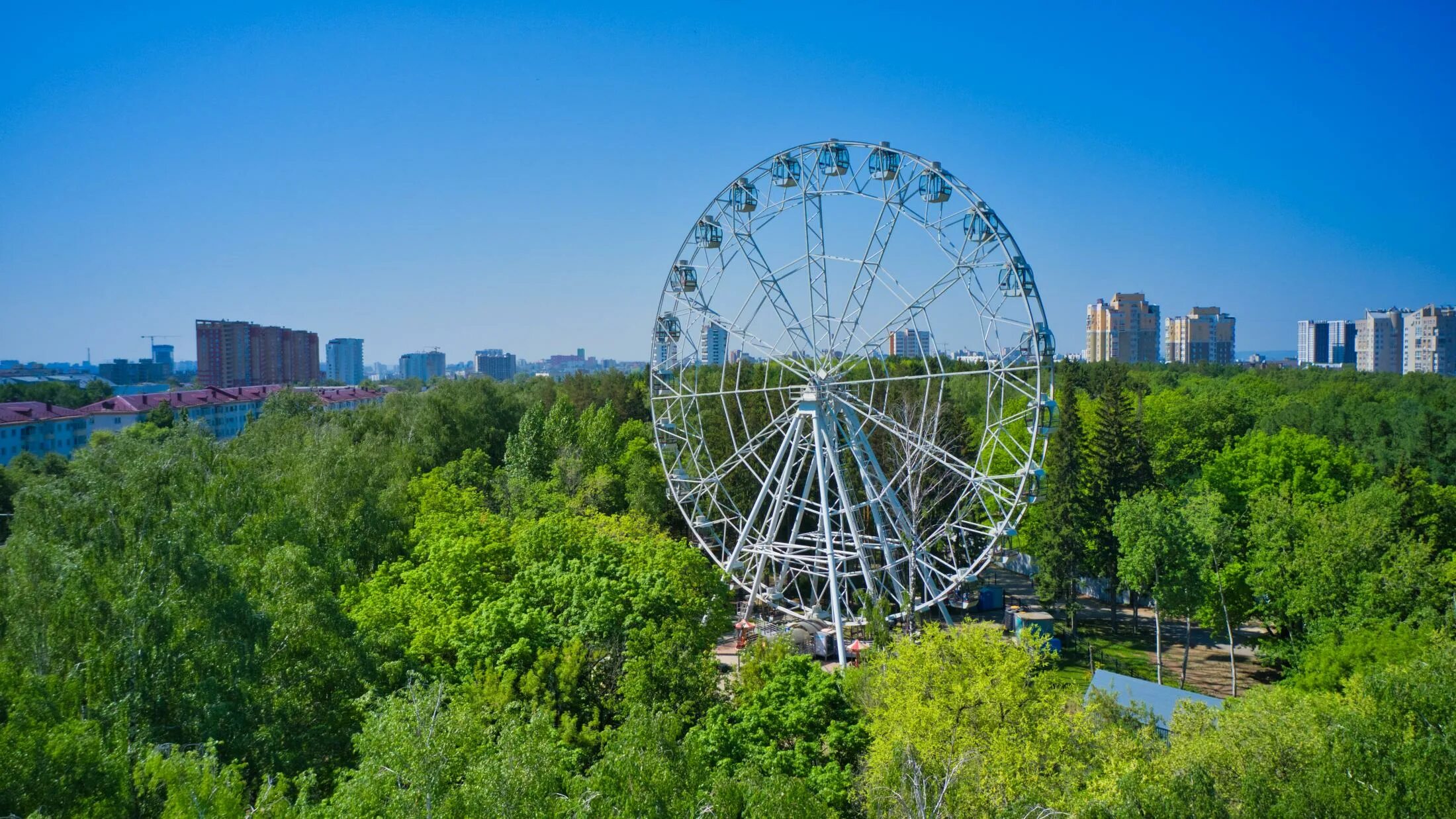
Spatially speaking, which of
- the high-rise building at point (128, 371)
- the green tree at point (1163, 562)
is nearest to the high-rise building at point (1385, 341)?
the green tree at point (1163, 562)

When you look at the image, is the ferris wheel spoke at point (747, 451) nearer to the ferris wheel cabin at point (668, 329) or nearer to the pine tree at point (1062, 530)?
the ferris wheel cabin at point (668, 329)

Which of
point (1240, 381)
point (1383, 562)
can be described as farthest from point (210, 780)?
point (1240, 381)

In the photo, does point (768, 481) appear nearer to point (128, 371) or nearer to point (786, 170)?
point (786, 170)

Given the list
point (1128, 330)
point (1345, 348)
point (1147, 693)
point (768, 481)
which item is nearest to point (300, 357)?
point (1128, 330)

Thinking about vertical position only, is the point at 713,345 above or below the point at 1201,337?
below

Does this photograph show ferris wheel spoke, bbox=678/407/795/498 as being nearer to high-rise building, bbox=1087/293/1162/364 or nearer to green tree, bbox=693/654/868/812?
green tree, bbox=693/654/868/812

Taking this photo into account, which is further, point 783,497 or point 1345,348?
point 1345,348

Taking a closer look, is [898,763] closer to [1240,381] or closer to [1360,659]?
[1360,659]
